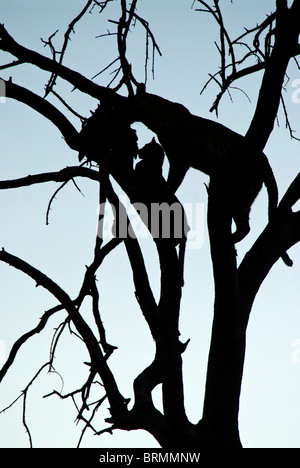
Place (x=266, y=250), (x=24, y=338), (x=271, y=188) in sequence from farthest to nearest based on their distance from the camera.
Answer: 1. (x=271, y=188)
2. (x=24, y=338)
3. (x=266, y=250)

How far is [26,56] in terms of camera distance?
2.97 meters

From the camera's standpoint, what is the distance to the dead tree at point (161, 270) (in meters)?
2.58

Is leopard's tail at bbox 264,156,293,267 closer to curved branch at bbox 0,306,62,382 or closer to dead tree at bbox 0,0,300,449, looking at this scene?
dead tree at bbox 0,0,300,449

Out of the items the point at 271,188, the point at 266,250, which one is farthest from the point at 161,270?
the point at 271,188

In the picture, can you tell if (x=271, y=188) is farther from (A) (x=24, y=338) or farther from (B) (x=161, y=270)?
(A) (x=24, y=338)

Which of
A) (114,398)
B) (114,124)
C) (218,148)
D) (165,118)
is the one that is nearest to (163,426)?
(114,398)

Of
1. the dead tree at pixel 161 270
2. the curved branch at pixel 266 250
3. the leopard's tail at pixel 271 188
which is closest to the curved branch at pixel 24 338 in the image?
the dead tree at pixel 161 270

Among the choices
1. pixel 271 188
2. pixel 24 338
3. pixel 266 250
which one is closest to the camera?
pixel 266 250

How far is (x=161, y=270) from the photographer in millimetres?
2934

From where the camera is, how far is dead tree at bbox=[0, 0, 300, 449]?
258cm

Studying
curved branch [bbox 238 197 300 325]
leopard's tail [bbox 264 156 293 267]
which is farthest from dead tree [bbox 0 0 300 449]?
leopard's tail [bbox 264 156 293 267]
